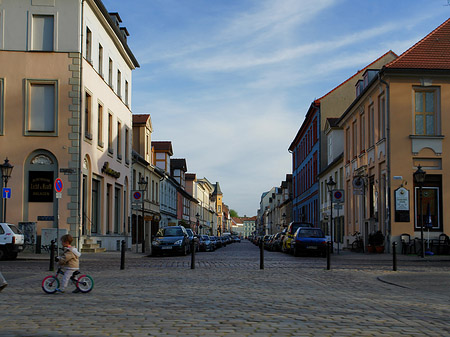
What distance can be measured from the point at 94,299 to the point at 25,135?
19696mm

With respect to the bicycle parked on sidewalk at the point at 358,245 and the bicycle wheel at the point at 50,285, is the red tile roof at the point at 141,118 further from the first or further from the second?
the bicycle wheel at the point at 50,285

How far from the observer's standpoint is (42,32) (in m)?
28.8

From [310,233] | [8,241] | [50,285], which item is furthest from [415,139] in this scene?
[50,285]

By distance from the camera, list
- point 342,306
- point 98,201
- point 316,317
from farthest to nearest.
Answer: point 98,201 < point 342,306 < point 316,317

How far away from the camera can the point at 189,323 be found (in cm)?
762

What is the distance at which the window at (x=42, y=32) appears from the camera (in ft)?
94.0

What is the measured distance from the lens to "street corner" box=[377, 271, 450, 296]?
12.7 meters

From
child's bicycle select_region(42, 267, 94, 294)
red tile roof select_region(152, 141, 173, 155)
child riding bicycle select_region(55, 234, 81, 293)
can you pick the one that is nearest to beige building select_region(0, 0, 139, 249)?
child's bicycle select_region(42, 267, 94, 294)

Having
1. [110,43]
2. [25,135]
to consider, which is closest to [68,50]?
[25,135]

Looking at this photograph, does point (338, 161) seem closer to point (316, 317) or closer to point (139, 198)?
point (139, 198)

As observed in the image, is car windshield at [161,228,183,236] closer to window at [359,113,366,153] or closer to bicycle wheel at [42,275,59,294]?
window at [359,113,366,153]

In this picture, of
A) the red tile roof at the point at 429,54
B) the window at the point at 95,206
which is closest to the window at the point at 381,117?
the red tile roof at the point at 429,54

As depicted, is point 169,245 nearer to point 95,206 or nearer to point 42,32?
point 95,206

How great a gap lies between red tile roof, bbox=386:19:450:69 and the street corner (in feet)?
49.1
